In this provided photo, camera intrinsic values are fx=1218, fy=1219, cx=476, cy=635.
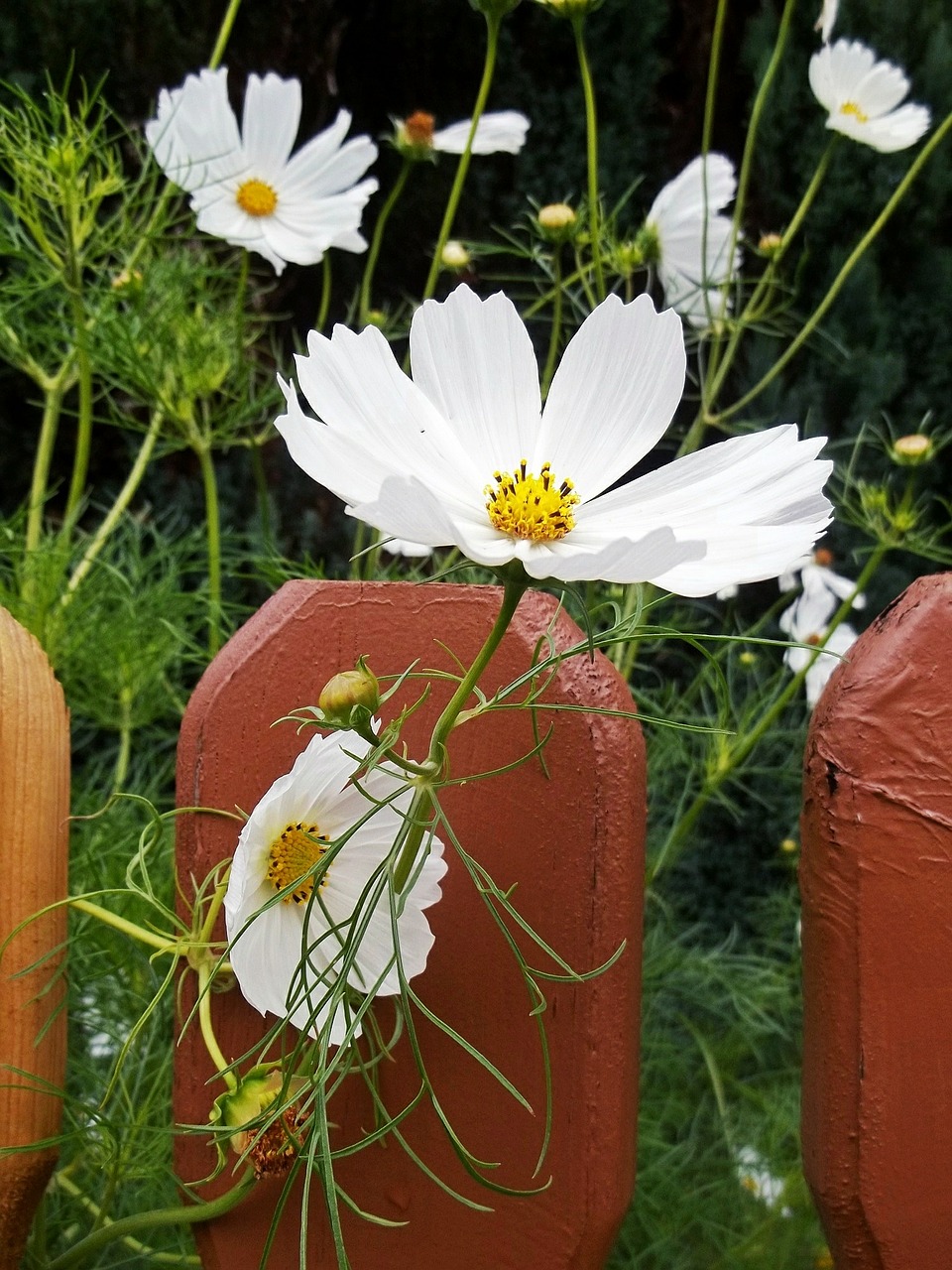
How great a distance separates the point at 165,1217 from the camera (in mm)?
461

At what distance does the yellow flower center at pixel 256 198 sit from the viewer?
0.94 meters

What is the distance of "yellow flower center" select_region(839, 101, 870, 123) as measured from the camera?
1.02m

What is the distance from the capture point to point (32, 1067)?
467mm

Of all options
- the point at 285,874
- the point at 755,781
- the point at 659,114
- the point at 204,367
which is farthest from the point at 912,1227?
the point at 659,114

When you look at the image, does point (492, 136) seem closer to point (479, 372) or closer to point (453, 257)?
point (453, 257)

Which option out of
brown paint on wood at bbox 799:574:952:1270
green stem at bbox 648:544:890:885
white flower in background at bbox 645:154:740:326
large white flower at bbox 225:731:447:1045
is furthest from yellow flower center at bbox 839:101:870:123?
large white flower at bbox 225:731:447:1045

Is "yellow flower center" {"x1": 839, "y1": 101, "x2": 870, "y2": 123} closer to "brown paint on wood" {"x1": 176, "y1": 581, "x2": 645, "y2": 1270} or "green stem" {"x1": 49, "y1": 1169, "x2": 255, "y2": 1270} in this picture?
"brown paint on wood" {"x1": 176, "y1": 581, "x2": 645, "y2": 1270}

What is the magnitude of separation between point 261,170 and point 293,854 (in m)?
0.73

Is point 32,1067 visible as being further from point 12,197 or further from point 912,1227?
point 12,197

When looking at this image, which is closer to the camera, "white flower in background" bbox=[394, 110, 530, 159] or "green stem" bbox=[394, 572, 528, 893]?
"green stem" bbox=[394, 572, 528, 893]

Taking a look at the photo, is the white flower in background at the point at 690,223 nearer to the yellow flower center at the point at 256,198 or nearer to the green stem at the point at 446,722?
the yellow flower center at the point at 256,198

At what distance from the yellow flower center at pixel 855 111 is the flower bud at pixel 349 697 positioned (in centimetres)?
86

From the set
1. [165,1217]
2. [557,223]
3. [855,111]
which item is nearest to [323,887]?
[165,1217]

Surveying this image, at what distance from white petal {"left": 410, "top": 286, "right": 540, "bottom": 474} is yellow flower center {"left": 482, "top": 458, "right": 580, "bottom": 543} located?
0.01m
